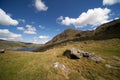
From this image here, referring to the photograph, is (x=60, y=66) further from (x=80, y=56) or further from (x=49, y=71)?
(x=80, y=56)

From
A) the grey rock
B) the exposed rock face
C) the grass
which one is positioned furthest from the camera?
the exposed rock face

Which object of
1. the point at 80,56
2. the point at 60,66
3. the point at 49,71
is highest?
the point at 80,56

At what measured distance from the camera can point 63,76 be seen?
74.4 feet

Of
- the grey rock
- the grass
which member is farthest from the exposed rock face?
the grey rock

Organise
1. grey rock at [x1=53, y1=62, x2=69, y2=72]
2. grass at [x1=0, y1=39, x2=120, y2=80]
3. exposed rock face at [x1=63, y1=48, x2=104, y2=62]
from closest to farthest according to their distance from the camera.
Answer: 1. grass at [x1=0, y1=39, x2=120, y2=80]
2. grey rock at [x1=53, y1=62, x2=69, y2=72]
3. exposed rock face at [x1=63, y1=48, x2=104, y2=62]

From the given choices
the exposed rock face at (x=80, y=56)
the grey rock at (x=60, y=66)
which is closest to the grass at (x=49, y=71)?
the grey rock at (x=60, y=66)

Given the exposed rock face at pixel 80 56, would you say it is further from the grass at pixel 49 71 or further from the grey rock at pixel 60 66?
the grey rock at pixel 60 66

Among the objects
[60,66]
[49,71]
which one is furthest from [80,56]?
[49,71]

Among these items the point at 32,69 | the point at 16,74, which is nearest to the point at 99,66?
the point at 32,69

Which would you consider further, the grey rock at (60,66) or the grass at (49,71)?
the grey rock at (60,66)

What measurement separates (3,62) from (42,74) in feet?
38.4

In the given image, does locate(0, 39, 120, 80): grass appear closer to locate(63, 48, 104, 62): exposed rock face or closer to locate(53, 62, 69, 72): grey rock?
locate(53, 62, 69, 72): grey rock

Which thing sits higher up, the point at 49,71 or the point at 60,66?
the point at 60,66

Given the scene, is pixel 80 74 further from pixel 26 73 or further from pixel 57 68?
pixel 26 73
